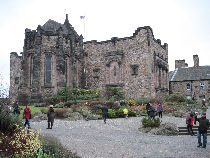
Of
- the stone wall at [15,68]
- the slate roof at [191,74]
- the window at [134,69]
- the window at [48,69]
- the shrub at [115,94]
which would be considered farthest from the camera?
the slate roof at [191,74]

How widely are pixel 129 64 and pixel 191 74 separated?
16.7 m

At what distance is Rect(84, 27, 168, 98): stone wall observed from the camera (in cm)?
3080

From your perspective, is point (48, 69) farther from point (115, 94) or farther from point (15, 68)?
point (15, 68)

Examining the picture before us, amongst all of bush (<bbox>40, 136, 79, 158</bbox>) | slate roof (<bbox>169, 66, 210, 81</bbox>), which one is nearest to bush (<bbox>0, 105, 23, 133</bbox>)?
bush (<bbox>40, 136, 79, 158</bbox>)

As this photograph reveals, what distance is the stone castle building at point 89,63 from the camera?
28.4 meters

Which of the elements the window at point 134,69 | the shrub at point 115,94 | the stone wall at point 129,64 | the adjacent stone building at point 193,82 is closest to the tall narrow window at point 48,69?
the stone wall at point 129,64

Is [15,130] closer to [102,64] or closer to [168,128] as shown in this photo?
[168,128]

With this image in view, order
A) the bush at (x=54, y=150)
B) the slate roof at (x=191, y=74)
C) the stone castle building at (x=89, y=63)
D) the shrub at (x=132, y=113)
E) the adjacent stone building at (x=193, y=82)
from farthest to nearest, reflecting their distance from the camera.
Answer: the slate roof at (x=191, y=74) < the adjacent stone building at (x=193, y=82) < the stone castle building at (x=89, y=63) < the shrub at (x=132, y=113) < the bush at (x=54, y=150)

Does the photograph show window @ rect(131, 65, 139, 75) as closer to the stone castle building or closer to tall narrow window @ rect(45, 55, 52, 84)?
the stone castle building

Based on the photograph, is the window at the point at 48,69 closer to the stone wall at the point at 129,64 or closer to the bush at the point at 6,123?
the stone wall at the point at 129,64

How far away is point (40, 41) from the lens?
2838 centimetres

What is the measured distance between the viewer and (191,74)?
43.4 meters

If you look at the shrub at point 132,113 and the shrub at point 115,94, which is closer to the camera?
the shrub at point 132,113

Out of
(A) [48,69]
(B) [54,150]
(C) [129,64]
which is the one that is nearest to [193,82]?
(C) [129,64]
